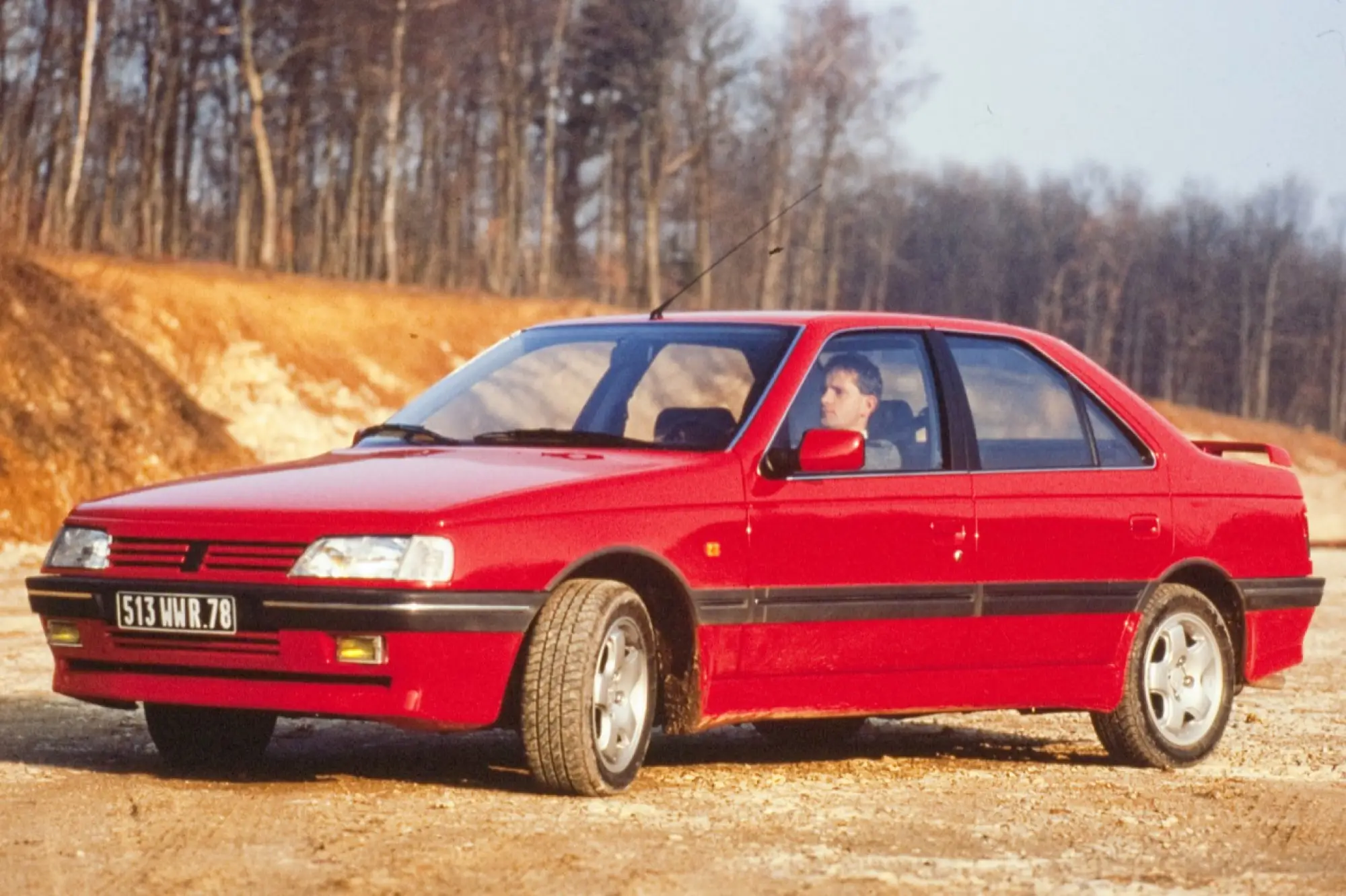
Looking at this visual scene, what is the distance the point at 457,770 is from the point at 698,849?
1828 mm

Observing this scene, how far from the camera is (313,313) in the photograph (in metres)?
48.4

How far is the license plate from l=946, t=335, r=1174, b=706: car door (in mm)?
2745

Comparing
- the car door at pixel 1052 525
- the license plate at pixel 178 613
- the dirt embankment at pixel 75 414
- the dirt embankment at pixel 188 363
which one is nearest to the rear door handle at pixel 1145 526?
the car door at pixel 1052 525

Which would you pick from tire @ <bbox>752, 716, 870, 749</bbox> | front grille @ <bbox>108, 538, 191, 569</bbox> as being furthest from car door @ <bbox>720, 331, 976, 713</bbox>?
front grille @ <bbox>108, 538, 191, 569</bbox>

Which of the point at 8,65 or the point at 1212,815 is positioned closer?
the point at 1212,815

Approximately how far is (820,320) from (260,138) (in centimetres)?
4708

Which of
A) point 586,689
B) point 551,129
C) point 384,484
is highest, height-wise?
point 551,129

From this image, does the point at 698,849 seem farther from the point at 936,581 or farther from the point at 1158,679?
the point at 1158,679

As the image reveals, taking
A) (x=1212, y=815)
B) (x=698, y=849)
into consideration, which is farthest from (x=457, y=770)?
(x=1212, y=815)

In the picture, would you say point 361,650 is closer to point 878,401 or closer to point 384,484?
point 384,484

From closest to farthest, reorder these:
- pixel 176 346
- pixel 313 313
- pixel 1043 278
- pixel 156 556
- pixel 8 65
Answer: pixel 156 556
pixel 176 346
pixel 313 313
pixel 8 65
pixel 1043 278

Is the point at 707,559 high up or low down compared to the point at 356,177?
down

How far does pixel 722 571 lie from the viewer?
7414 millimetres

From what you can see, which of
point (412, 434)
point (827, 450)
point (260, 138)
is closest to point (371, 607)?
point (412, 434)
